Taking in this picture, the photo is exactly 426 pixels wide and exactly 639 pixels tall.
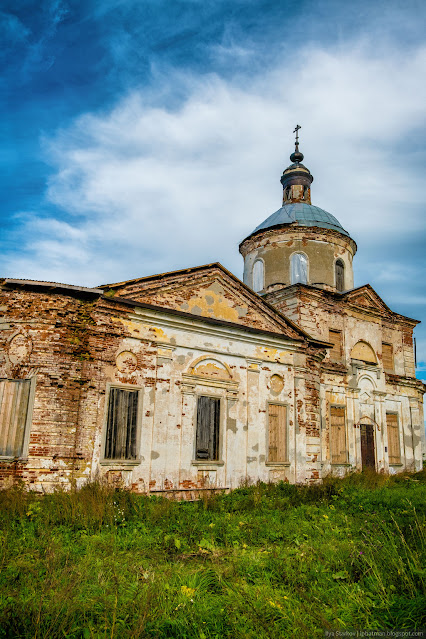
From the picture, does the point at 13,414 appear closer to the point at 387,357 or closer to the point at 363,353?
the point at 363,353

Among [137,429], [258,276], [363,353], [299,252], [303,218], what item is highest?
[303,218]

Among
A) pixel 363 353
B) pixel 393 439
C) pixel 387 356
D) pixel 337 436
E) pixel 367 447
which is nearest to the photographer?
pixel 337 436

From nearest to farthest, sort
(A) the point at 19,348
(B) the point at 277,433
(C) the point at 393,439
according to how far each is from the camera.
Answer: (A) the point at 19,348 → (B) the point at 277,433 → (C) the point at 393,439

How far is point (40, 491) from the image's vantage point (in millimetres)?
9594

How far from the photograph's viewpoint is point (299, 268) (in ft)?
65.4

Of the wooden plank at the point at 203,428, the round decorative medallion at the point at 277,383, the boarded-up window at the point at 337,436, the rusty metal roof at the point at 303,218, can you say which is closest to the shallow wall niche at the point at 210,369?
the wooden plank at the point at 203,428

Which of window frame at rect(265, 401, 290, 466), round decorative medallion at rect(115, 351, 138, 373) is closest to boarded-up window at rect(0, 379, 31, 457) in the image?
round decorative medallion at rect(115, 351, 138, 373)

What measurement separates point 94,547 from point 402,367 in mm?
17956

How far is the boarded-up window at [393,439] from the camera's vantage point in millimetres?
20328

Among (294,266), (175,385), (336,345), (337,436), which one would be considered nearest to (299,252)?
(294,266)

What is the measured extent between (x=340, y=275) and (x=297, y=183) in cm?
563

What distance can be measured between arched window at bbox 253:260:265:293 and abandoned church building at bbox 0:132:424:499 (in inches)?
74.5

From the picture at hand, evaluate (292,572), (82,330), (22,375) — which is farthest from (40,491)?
(292,572)

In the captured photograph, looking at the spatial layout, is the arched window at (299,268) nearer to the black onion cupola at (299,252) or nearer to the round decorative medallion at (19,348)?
the black onion cupola at (299,252)
